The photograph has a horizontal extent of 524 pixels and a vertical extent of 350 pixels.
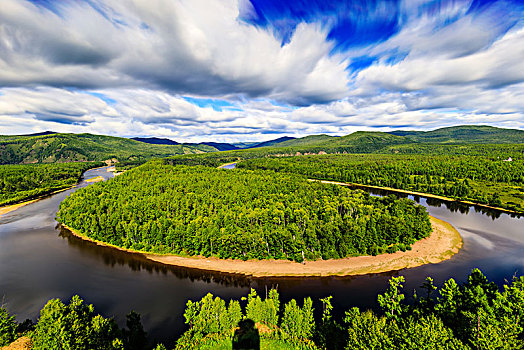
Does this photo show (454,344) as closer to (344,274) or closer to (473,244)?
(344,274)

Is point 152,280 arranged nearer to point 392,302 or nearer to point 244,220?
point 244,220

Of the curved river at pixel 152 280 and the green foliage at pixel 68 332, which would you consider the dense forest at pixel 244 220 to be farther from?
the green foliage at pixel 68 332

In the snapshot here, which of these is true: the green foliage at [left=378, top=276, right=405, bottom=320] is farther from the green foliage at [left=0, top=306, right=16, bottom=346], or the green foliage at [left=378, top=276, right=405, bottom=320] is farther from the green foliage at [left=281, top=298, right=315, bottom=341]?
the green foliage at [left=0, top=306, right=16, bottom=346]

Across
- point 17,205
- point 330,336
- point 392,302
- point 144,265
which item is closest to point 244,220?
point 144,265

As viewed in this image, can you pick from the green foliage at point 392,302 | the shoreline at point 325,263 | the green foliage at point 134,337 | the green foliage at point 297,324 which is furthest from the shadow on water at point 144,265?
the green foliage at point 392,302

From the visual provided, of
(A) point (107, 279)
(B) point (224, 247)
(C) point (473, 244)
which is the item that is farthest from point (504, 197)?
(A) point (107, 279)

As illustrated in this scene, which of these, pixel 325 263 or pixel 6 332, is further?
pixel 325 263

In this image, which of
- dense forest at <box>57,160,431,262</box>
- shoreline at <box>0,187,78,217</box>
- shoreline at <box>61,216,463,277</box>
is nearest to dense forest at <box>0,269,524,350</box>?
shoreline at <box>61,216,463,277</box>
